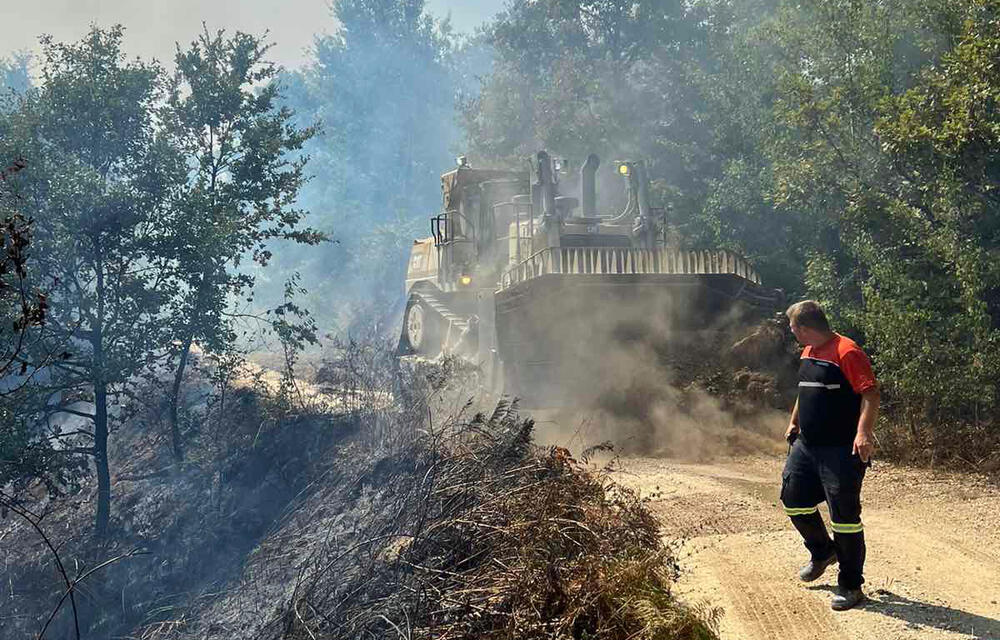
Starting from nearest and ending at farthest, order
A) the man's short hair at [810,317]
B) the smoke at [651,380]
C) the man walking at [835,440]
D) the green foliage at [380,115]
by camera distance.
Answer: the man walking at [835,440]
the man's short hair at [810,317]
the smoke at [651,380]
the green foliage at [380,115]

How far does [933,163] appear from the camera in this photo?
10.3 metres

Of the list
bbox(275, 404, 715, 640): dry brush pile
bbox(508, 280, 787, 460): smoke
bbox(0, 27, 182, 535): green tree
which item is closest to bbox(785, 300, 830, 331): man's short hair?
bbox(275, 404, 715, 640): dry brush pile

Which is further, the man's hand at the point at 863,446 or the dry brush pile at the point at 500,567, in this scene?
the man's hand at the point at 863,446

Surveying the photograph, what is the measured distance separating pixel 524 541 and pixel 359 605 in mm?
1064

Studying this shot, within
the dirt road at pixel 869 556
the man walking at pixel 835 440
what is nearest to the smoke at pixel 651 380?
the dirt road at pixel 869 556

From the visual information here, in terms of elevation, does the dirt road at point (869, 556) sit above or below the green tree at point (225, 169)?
below

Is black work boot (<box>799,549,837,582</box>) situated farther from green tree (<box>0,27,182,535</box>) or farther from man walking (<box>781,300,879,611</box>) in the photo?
green tree (<box>0,27,182,535</box>)

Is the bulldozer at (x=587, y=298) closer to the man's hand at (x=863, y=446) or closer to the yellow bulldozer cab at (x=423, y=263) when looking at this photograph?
the yellow bulldozer cab at (x=423, y=263)

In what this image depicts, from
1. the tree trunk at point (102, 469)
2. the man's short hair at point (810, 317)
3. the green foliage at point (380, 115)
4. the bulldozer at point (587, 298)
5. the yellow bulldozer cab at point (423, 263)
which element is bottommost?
the tree trunk at point (102, 469)

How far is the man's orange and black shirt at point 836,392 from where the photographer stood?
489 centimetres

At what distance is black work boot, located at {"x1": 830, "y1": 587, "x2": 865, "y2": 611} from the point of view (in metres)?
4.89

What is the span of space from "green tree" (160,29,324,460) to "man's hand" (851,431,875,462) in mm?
12177

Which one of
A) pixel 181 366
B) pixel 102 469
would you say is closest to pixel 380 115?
pixel 181 366

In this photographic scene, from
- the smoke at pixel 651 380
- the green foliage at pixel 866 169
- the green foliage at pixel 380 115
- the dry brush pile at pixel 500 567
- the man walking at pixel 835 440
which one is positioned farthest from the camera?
the green foliage at pixel 380 115
